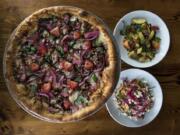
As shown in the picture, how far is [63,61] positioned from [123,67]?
21 cm

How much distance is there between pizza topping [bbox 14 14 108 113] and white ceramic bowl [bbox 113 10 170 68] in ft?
0.40

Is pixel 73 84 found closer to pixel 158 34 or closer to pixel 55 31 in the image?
pixel 55 31

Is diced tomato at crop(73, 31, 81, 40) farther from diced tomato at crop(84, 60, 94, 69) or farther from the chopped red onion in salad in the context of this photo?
the chopped red onion in salad

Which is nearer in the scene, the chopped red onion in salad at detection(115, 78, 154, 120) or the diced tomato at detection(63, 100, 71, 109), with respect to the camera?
the diced tomato at detection(63, 100, 71, 109)

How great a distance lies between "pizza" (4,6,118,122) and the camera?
1.61 m

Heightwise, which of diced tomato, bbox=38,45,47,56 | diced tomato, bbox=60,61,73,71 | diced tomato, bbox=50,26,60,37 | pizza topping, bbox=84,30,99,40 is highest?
diced tomato, bbox=50,26,60,37

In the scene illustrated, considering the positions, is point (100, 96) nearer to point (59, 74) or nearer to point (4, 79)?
point (59, 74)

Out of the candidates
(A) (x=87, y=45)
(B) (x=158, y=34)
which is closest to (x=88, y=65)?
(A) (x=87, y=45)

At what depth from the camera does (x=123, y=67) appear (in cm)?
175

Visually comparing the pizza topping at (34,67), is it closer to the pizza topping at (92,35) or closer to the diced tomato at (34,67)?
the diced tomato at (34,67)

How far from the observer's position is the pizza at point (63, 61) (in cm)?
161

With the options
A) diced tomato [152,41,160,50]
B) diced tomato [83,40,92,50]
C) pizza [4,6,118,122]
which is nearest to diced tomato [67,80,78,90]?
pizza [4,6,118,122]

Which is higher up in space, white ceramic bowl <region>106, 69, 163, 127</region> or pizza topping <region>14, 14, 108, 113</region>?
pizza topping <region>14, 14, 108, 113</region>

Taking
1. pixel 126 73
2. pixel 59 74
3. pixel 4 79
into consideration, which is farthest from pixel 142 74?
pixel 4 79
